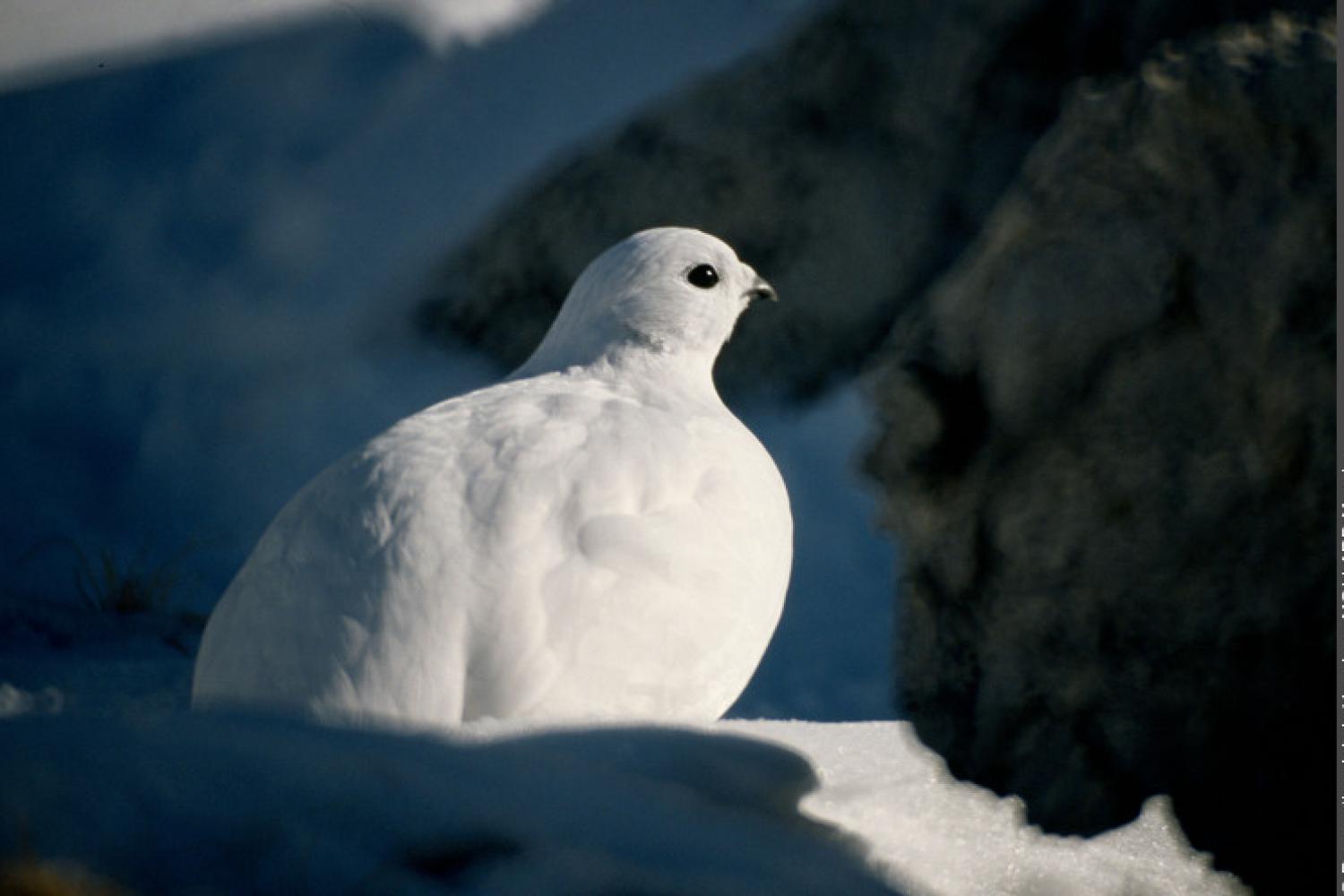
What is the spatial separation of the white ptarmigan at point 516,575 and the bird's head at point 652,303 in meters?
0.34

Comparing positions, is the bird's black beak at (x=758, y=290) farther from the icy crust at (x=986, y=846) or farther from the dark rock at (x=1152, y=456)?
the icy crust at (x=986, y=846)

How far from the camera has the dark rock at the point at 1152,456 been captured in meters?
1.36

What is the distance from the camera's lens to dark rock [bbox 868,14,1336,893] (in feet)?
4.45

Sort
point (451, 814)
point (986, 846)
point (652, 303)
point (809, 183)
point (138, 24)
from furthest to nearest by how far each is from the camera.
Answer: point (809, 183) → point (138, 24) → point (652, 303) → point (986, 846) → point (451, 814)

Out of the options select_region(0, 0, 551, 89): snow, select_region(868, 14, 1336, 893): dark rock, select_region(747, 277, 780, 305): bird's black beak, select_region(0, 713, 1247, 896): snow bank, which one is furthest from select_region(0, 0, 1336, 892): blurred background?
select_region(0, 713, 1247, 896): snow bank

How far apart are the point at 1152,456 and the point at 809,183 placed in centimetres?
285

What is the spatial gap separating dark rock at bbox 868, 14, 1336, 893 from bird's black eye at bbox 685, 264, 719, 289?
624 millimetres

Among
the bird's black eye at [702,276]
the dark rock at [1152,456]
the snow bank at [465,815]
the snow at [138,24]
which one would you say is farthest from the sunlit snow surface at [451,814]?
the snow at [138,24]

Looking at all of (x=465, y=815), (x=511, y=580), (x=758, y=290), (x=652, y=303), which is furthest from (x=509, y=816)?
(x=758, y=290)

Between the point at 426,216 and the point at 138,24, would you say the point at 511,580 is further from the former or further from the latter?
the point at 138,24

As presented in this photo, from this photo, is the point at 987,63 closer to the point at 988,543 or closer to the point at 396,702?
the point at 988,543

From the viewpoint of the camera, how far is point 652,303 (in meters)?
2.25

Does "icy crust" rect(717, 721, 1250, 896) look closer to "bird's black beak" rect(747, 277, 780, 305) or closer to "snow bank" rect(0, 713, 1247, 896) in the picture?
"snow bank" rect(0, 713, 1247, 896)

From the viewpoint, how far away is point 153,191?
12.2ft
